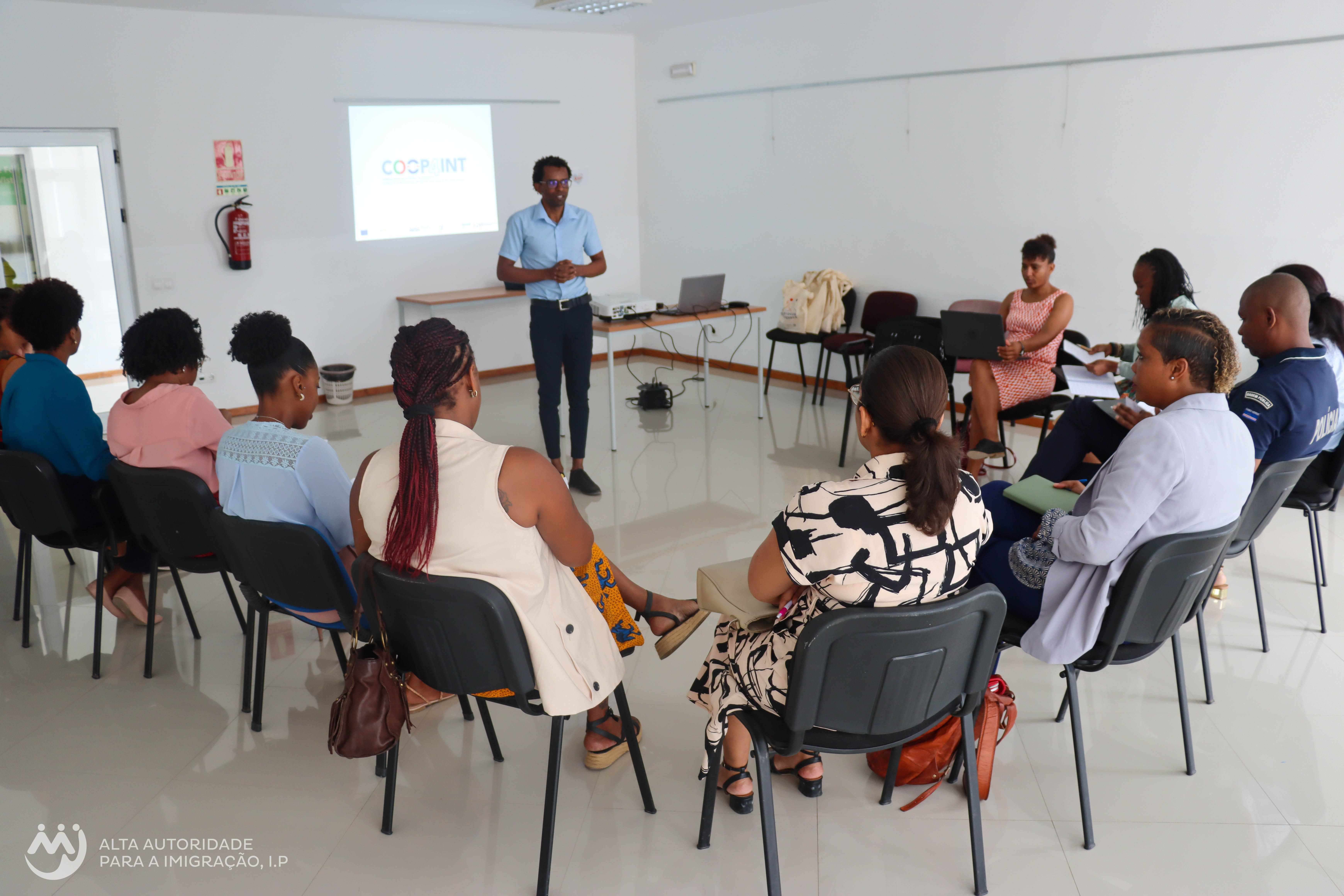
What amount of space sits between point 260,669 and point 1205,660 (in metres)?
2.68

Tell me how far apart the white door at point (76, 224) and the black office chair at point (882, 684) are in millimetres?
5619

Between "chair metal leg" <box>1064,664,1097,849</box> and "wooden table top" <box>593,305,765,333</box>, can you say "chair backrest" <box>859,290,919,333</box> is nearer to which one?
"wooden table top" <box>593,305,765,333</box>

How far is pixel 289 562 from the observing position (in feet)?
7.19

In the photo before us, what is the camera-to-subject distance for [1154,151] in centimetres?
504

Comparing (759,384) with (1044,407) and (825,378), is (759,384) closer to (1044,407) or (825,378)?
(825,378)

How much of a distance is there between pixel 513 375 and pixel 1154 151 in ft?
16.1

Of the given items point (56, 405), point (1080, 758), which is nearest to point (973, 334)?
point (1080, 758)

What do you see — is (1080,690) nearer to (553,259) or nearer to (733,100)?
(553,259)

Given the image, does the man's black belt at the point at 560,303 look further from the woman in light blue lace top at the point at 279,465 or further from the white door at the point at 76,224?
the white door at the point at 76,224

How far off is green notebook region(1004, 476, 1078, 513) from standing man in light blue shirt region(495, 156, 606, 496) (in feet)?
8.41

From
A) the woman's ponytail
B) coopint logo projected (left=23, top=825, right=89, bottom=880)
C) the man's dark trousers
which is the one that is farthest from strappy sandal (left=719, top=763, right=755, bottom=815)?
the man's dark trousers

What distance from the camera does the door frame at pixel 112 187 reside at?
572 cm

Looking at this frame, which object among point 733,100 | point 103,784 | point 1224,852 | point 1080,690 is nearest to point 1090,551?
point 1224,852

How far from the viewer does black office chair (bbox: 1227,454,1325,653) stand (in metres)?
2.38
